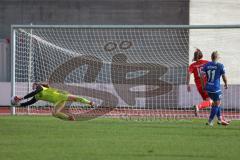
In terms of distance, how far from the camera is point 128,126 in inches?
711

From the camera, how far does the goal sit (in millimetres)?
24188

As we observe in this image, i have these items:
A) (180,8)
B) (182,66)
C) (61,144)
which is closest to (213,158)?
(61,144)

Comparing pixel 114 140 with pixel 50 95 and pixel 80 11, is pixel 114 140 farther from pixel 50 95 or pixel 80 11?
pixel 80 11

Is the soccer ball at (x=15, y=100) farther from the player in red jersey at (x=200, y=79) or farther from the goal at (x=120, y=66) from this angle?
the player in red jersey at (x=200, y=79)

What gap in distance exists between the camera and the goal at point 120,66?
2419 centimetres

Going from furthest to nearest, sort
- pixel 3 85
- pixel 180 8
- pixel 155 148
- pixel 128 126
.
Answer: pixel 180 8, pixel 3 85, pixel 128 126, pixel 155 148

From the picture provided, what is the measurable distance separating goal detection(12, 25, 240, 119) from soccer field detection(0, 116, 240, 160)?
15.2 feet

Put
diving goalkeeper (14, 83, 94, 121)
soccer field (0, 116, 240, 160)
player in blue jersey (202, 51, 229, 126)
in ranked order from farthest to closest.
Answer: diving goalkeeper (14, 83, 94, 121) → player in blue jersey (202, 51, 229, 126) → soccer field (0, 116, 240, 160)

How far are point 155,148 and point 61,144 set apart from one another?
1693 millimetres

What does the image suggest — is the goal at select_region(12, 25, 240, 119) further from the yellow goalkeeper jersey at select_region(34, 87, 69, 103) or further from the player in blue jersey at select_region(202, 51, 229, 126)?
the player in blue jersey at select_region(202, 51, 229, 126)

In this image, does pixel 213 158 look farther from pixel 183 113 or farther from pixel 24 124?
pixel 183 113

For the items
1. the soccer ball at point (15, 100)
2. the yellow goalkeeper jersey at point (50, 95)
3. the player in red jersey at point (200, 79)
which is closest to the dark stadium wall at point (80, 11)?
the soccer ball at point (15, 100)

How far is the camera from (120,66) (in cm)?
2744

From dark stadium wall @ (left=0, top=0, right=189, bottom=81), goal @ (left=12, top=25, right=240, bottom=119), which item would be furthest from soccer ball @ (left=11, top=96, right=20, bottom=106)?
dark stadium wall @ (left=0, top=0, right=189, bottom=81)
